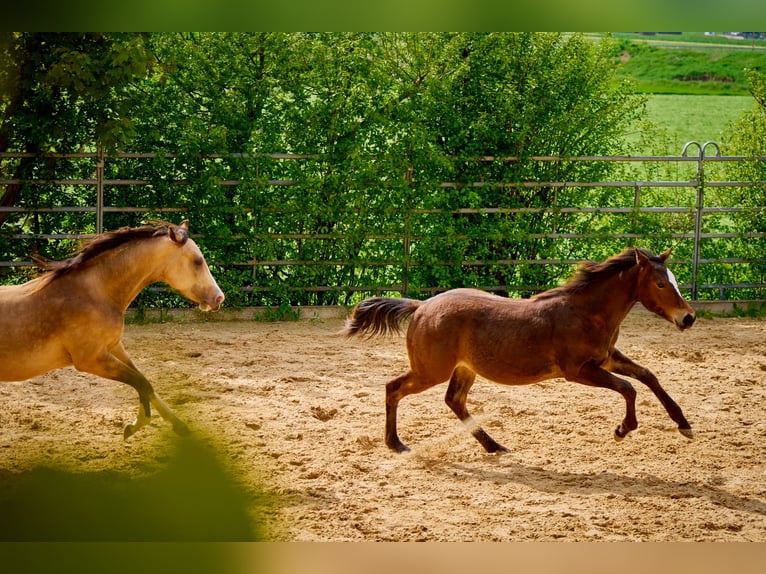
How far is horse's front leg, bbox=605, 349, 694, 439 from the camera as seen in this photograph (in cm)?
496

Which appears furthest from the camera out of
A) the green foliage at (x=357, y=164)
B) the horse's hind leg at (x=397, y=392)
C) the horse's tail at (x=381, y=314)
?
the green foliage at (x=357, y=164)

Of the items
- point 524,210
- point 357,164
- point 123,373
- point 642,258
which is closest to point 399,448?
point 123,373

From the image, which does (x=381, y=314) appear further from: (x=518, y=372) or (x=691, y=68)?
(x=691, y=68)

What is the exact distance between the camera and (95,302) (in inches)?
188

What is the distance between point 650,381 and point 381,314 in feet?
5.06

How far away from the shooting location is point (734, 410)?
20.4ft

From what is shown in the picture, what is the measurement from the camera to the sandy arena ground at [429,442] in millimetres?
4117

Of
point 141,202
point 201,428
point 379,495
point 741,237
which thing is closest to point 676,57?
point 741,237

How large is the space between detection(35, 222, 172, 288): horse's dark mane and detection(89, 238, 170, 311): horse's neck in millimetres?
33

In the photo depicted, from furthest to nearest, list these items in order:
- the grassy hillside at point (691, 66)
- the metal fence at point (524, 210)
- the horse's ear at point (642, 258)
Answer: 1. the grassy hillside at point (691, 66)
2. the metal fence at point (524, 210)
3. the horse's ear at point (642, 258)

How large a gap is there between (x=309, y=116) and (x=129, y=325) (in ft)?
9.17

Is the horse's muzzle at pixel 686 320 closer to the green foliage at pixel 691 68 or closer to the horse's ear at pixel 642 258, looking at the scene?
the horse's ear at pixel 642 258

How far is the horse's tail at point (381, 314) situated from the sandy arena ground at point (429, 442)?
684mm

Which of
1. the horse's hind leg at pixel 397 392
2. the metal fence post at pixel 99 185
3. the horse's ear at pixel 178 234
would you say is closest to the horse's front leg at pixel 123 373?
the horse's ear at pixel 178 234
